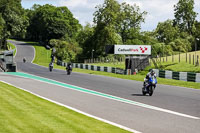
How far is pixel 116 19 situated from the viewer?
293 feet

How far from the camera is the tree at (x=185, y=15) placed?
113625mm

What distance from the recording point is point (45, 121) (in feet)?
31.9

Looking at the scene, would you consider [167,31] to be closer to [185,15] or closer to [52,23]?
[185,15]

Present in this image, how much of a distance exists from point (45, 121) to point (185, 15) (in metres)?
110

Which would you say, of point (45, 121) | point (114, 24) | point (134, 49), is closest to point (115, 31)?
point (114, 24)

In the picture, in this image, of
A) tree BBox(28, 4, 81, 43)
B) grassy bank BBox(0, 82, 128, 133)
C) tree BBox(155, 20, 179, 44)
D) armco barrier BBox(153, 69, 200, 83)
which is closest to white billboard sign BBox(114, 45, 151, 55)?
armco barrier BBox(153, 69, 200, 83)

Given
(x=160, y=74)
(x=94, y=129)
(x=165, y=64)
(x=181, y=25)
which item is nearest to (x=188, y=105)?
(x=94, y=129)

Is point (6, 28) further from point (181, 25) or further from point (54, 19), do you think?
point (181, 25)

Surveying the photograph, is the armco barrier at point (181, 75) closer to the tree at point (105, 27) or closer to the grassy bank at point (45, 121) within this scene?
the grassy bank at point (45, 121)

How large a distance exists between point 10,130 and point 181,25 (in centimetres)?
11226

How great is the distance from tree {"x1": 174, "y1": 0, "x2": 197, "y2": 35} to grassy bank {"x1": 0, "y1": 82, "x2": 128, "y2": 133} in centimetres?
10616

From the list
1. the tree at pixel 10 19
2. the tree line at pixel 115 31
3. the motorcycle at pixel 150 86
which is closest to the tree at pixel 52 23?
the tree line at pixel 115 31

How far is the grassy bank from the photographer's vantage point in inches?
341

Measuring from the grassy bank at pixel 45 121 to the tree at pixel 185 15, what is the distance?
4180 inches
